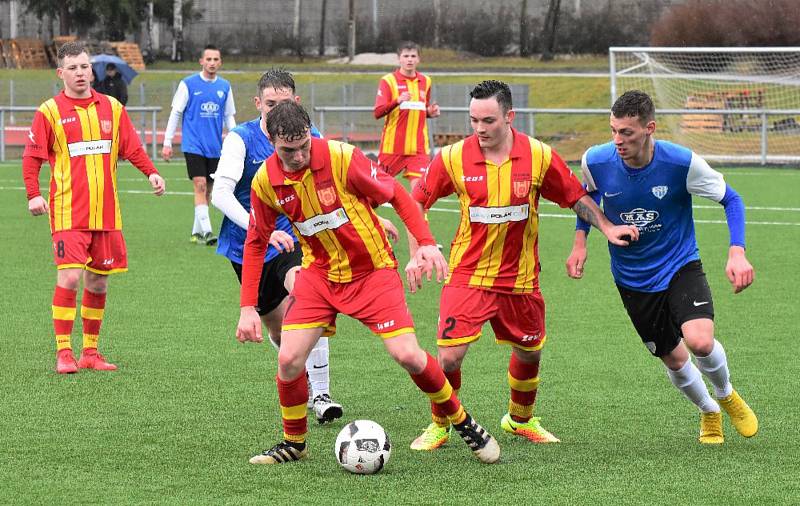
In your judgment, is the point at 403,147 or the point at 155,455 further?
the point at 403,147

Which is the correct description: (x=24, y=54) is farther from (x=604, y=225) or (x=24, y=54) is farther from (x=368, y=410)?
(x=604, y=225)

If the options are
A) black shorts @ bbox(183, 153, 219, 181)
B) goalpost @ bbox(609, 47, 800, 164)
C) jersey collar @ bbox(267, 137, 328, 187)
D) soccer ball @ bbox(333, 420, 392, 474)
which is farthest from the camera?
goalpost @ bbox(609, 47, 800, 164)

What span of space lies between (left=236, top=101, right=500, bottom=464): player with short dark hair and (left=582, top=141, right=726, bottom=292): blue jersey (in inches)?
40.0

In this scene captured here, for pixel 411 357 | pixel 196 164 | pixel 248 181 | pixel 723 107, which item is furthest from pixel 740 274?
pixel 723 107

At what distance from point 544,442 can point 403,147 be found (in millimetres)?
7909

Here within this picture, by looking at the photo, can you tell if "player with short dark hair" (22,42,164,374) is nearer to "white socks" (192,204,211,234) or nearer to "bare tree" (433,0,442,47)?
"white socks" (192,204,211,234)

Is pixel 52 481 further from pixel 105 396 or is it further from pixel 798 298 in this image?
pixel 798 298

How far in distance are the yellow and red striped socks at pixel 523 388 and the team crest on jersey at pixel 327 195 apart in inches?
49.3

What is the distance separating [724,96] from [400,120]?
13.7m

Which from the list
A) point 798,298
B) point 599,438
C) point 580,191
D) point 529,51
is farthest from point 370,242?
point 529,51

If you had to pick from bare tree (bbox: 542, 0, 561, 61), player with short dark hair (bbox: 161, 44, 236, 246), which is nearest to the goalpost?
player with short dark hair (bbox: 161, 44, 236, 246)

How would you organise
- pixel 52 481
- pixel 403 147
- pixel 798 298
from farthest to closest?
pixel 403 147 < pixel 798 298 < pixel 52 481

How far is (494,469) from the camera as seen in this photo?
566cm

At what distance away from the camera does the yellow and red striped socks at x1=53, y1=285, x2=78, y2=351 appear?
7.94 metres
